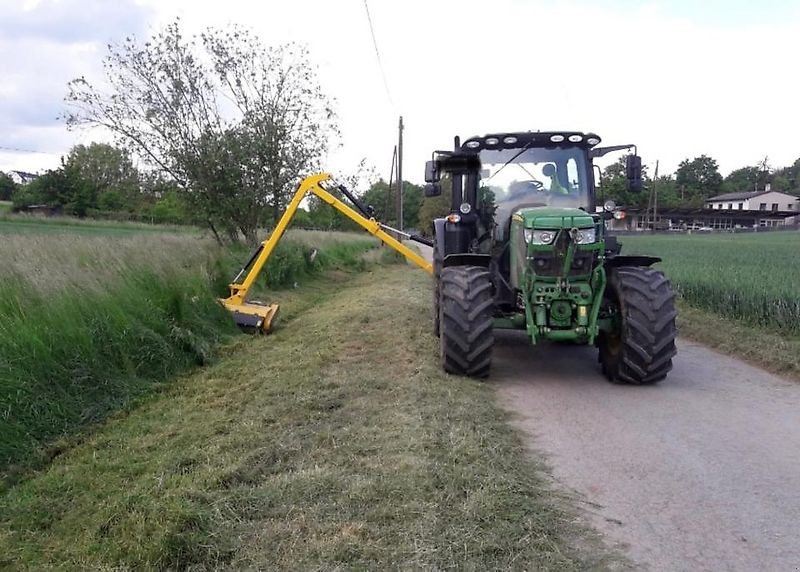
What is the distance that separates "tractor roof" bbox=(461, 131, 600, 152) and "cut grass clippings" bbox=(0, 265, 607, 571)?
2.95 meters

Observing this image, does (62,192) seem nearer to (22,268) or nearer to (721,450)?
(22,268)

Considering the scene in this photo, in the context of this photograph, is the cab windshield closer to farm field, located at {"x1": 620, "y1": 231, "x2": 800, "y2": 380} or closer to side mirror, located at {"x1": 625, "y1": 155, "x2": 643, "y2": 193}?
side mirror, located at {"x1": 625, "y1": 155, "x2": 643, "y2": 193}

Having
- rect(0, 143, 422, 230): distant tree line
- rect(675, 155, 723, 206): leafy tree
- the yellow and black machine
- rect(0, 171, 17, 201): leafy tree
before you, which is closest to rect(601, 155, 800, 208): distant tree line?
rect(675, 155, 723, 206): leafy tree

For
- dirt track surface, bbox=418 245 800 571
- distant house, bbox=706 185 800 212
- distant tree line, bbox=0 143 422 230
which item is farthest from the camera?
distant house, bbox=706 185 800 212

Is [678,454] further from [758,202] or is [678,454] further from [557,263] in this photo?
[758,202]

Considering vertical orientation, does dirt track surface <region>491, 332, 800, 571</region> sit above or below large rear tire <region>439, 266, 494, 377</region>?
below

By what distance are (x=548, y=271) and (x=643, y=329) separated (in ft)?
3.61

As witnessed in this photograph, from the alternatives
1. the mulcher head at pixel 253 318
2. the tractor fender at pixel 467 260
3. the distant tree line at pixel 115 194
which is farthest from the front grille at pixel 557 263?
the distant tree line at pixel 115 194

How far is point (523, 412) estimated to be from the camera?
19.8ft

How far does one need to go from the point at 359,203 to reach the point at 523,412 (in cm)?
583

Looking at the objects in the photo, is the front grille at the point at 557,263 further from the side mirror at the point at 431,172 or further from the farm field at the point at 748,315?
the farm field at the point at 748,315

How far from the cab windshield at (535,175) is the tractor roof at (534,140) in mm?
69

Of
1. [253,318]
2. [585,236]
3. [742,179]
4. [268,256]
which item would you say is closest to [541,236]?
[585,236]

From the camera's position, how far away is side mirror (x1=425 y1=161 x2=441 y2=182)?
28.0 feet
